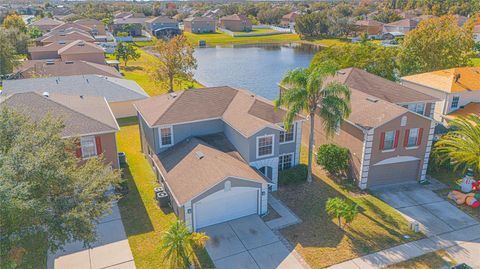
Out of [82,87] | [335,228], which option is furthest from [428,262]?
[82,87]

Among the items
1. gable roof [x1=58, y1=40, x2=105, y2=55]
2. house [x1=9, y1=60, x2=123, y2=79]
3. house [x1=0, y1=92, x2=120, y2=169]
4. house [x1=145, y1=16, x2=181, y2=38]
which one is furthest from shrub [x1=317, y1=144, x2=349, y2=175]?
house [x1=145, y1=16, x2=181, y2=38]

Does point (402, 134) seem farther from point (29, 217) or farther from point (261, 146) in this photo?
point (29, 217)

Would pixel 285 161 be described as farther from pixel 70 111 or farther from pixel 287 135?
pixel 70 111

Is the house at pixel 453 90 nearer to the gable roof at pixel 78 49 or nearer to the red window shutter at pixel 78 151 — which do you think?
the red window shutter at pixel 78 151

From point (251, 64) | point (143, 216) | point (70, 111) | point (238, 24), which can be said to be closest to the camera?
point (143, 216)

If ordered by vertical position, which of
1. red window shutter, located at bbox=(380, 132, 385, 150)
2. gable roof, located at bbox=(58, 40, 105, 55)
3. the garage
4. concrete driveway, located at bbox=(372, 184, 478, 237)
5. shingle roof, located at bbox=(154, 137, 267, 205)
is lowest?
concrete driveway, located at bbox=(372, 184, 478, 237)

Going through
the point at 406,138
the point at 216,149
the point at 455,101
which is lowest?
the point at 216,149

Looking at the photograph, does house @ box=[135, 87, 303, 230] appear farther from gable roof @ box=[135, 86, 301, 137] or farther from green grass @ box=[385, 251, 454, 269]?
green grass @ box=[385, 251, 454, 269]
